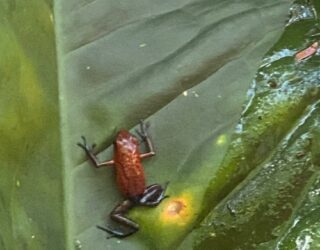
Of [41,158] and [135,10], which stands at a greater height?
[135,10]

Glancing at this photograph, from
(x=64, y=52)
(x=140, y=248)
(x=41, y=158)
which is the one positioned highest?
(x=64, y=52)

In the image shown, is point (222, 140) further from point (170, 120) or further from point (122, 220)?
point (122, 220)

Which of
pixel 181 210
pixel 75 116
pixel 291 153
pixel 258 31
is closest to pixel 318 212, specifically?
pixel 291 153

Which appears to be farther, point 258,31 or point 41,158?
point 258,31

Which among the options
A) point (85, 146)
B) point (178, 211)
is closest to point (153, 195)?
point (178, 211)

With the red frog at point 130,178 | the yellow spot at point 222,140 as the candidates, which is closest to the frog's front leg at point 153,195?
the red frog at point 130,178

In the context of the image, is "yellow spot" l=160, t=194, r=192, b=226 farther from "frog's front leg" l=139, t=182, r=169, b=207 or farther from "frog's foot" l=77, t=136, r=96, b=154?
"frog's foot" l=77, t=136, r=96, b=154

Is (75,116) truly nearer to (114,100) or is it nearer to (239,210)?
(114,100)
